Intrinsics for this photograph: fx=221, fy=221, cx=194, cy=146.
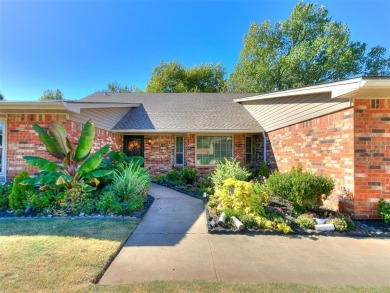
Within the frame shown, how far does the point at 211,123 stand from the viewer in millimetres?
11156

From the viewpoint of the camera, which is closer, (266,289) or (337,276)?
(266,289)

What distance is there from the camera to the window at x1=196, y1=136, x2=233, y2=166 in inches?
454

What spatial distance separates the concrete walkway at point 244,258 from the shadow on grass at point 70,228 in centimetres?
37

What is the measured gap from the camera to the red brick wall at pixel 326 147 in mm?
5516

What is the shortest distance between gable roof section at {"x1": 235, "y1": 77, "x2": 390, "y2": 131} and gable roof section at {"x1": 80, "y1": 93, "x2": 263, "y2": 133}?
42.7 inches

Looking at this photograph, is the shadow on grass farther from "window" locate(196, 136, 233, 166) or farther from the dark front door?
"window" locate(196, 136, 233, 166)

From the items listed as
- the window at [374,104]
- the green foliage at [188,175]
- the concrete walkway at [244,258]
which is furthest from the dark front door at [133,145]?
the window at [374,104]

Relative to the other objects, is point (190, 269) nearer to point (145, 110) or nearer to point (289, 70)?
point (145, 110)

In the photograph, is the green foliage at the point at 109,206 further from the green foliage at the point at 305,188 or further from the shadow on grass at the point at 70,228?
the green foliage at the point at 305,188

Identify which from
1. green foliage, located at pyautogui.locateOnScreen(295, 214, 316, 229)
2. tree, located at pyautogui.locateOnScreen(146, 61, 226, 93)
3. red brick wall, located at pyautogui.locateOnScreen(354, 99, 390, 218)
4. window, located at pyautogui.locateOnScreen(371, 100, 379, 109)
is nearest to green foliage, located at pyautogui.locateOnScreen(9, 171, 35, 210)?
green foliage, located at pyautogui.locateOnScreen(295, 214, 316, 229)

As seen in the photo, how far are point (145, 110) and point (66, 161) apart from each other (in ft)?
22.1

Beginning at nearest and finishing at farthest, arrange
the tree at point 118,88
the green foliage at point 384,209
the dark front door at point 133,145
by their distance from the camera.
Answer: the green foliage at point 384,209, the dark front door at point 133,145, the tree at point 118,88

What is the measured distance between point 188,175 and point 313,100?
19.8 ft

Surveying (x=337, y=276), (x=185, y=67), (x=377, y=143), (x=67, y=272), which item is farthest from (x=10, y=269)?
(x=185, y=67)
